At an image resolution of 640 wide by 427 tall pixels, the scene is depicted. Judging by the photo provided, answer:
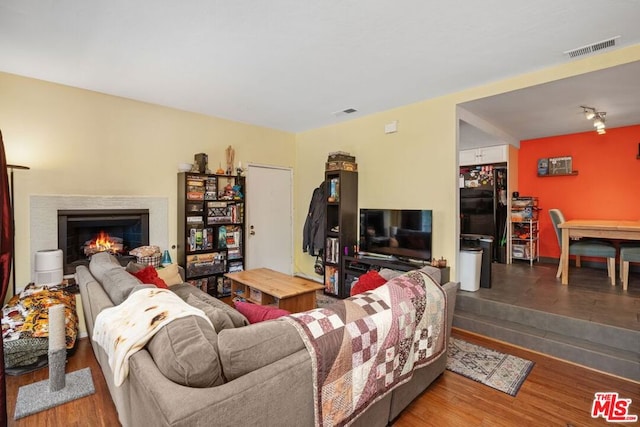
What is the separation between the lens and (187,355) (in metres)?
1.05

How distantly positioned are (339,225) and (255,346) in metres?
3.09

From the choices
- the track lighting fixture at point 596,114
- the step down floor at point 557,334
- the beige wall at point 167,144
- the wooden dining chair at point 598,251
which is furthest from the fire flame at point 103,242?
the track lighting fixture at point 596,114

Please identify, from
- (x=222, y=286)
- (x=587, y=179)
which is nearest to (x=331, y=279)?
(x=222, y=286)

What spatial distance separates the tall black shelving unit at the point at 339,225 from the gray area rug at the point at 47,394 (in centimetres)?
273

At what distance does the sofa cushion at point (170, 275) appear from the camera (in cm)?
309

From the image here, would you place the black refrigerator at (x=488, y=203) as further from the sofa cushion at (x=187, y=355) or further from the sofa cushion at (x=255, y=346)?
the sofa cushion at (x=187, y=355)

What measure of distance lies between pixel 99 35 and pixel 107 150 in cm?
158

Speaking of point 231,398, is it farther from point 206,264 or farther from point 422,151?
point 422,151

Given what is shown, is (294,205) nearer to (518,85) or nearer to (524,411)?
(518,85)

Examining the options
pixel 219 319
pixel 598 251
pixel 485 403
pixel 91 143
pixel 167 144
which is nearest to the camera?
pixel 219 319

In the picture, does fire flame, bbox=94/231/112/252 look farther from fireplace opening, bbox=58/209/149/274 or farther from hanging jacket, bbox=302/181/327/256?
hanging jacket, bbox=302/181/327/256

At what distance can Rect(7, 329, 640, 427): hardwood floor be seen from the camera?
1832mm

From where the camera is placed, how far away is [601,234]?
3451mm

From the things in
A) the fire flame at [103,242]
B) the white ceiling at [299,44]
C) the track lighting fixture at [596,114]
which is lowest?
the fire flame at [103,242]
